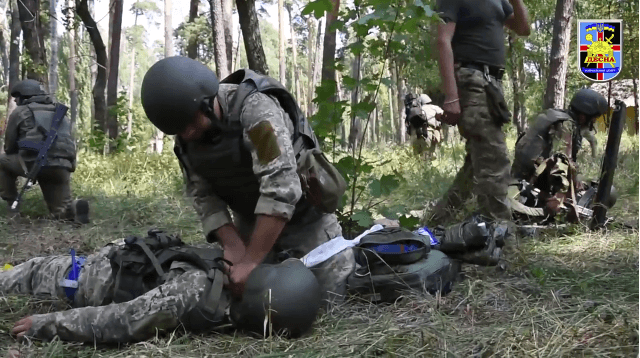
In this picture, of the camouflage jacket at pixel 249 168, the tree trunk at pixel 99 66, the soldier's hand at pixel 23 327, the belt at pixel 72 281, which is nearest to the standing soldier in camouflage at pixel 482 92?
the camouflage jacket at pixel 249 168

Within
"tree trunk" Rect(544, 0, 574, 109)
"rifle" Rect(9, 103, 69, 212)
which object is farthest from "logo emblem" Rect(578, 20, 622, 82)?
"rifle" Rect(9, 103, 69, 212)

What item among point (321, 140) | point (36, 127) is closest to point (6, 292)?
point (321, 140)

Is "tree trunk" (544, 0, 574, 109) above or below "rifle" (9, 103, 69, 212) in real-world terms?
above

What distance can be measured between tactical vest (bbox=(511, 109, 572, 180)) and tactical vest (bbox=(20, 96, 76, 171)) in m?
4.03

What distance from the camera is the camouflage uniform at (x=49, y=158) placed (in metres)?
6.05

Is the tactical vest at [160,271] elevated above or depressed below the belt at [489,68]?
below

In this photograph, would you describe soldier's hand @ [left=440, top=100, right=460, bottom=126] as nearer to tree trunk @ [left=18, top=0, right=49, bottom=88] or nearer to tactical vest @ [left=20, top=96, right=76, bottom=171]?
tactical vest @ [left=20, top=96, right=76, bottom=171]

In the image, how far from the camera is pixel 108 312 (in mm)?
2479

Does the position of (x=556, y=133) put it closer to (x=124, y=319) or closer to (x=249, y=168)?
(x=249, y=168)

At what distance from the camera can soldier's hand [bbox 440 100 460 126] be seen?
4.00 metres

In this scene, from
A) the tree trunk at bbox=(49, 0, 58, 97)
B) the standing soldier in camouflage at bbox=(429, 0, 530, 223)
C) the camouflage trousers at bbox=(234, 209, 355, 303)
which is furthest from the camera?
the tree trunk at bbox=(49, 0, 58, 97)

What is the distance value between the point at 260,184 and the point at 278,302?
470mm

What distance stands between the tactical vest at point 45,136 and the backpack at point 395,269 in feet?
13.3

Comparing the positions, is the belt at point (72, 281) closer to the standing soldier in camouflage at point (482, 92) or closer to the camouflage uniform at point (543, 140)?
the standing soldier in camouflage at point (482, 92)
